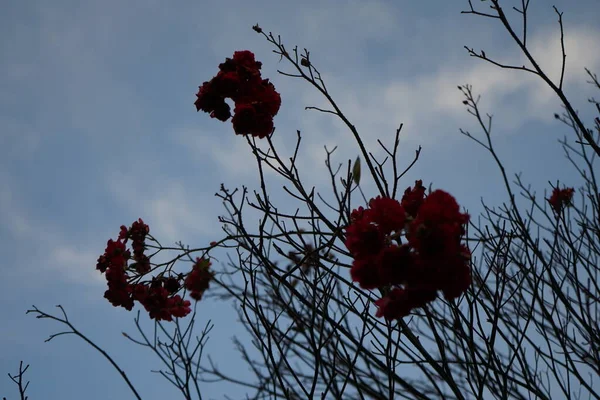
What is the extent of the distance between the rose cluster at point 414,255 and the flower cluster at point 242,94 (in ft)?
3.52

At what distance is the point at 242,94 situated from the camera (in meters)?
2.40

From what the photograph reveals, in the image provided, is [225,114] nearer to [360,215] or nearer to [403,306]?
[360,215]

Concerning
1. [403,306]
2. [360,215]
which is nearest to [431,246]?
[403,306]

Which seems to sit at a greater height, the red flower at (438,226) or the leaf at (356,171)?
the leaf at (356,171)

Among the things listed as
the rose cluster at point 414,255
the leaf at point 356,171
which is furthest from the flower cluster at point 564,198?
the rose cluster at point 414,255

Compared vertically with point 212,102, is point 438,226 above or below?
below

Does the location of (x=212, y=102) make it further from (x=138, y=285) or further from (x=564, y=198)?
(x=564, y=198)

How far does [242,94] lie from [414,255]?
1456 mm

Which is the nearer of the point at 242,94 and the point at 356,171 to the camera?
the point at 356,171

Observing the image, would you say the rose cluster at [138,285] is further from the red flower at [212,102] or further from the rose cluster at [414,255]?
the rose cluster at [414,255]

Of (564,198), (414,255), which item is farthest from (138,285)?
(564,198)

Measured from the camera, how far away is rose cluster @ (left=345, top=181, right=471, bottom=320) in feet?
4.22

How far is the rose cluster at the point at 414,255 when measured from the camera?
1286 millimetres

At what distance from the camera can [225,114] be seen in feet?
7.86
